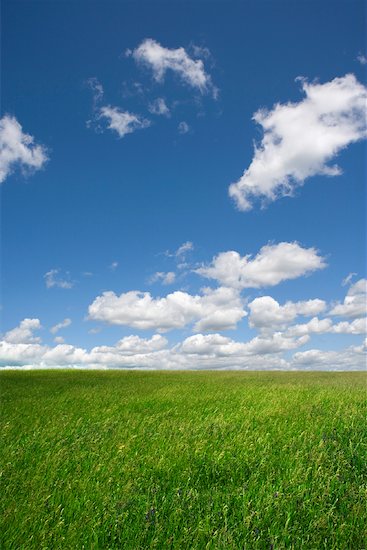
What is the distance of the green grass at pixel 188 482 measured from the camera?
4.86 metres

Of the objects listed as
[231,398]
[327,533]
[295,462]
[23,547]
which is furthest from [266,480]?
[231,398]

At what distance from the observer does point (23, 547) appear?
14.8ft

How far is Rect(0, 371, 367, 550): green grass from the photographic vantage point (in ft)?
16.0

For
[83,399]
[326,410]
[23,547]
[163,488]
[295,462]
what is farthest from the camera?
[83,399]

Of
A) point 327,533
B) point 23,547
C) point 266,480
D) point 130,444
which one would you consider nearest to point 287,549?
point 327,533

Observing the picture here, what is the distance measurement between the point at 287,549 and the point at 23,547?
3.15m

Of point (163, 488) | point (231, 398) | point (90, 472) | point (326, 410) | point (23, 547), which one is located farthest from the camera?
point (231, 398)

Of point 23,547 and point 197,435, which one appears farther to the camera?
point 197,435

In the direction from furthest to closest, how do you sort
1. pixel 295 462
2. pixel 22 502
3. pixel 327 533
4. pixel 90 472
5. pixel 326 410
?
1. pixel 326 410
2. pixel 295 462
3. pixel 90 472
4. pixel 22 502
5. pixel 327 533

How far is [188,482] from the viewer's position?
6.23 metres

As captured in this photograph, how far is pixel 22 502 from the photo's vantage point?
566cm

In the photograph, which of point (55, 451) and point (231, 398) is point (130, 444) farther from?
point (231, 398)

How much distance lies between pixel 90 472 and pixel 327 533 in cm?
381

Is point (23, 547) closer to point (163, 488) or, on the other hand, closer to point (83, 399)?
point (163, 488)
